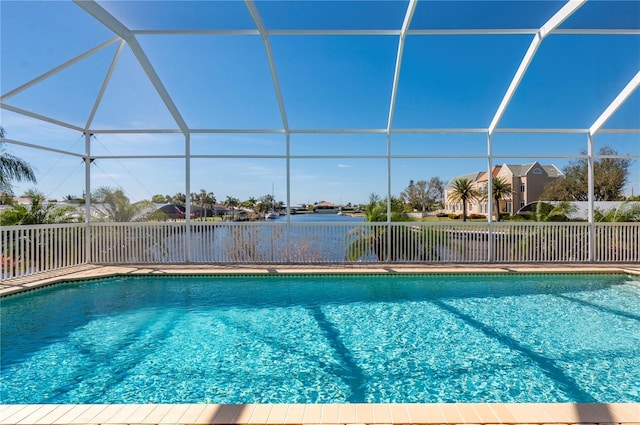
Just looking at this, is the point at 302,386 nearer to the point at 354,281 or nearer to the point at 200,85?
the point at 354,281

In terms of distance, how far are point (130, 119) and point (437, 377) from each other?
774 cm

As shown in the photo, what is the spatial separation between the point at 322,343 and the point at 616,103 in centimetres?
727

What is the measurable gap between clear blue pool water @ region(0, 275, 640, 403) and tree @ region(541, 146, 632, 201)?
5.62 metres

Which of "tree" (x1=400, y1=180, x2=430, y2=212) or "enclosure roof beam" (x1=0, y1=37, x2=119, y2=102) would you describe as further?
"tree" (x1=400, y1=180, x2=430, y2=212)

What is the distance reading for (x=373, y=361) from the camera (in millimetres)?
3312

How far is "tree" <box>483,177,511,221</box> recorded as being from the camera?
943 centimetres

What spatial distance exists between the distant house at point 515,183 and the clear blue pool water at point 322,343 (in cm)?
371

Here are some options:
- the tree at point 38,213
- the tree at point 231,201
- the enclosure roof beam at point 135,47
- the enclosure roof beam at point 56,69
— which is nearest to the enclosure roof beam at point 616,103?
the tree at point 231,201

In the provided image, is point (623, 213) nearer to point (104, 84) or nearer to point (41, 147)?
point (104, 84)

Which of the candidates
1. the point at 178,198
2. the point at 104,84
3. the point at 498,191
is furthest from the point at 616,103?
the point at 178,198

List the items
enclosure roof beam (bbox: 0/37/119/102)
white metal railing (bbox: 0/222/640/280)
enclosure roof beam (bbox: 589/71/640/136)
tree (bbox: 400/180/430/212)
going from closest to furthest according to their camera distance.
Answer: enclosure roof beam (bbox: 0/37/119/102)
enclosure roof beam (bbox: 589/71/640/136)
white metal railing (bbox: 0/222/640/280)
tree (bbox: 400/180/430/212)

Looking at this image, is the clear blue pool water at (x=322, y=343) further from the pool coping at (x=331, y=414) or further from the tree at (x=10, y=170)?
the tree at (x=10, y=170)

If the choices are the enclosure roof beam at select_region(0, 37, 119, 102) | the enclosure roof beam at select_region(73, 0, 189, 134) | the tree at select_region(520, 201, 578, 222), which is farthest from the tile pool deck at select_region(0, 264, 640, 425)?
the tree at select_region(520, 201, 578, 222)

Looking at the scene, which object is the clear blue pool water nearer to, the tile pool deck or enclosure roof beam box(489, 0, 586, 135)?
the tile pool deck
